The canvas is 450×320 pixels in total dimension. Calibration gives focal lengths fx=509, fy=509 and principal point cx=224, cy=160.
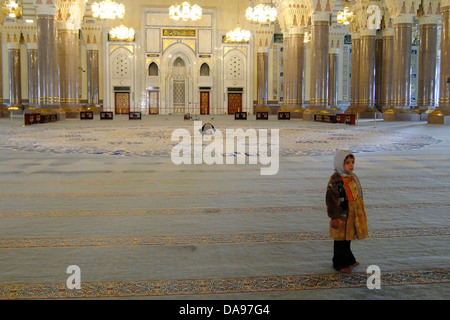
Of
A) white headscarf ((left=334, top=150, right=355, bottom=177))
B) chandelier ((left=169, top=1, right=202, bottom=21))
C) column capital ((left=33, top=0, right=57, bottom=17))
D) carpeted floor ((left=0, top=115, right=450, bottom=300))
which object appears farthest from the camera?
chandelier ((left=169, top=1, right=202, bottom=21))

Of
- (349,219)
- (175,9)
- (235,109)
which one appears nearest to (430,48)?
(175,9)

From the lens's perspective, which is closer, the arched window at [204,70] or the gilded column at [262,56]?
the gilded column at [262,56]

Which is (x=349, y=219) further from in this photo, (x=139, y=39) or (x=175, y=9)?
(x=139, y=39)

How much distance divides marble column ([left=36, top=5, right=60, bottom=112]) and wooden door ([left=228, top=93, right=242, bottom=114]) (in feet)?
39.0

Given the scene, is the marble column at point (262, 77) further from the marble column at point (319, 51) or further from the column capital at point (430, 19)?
the column capital at point (430, 19)

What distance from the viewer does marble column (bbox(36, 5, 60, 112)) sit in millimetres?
16406

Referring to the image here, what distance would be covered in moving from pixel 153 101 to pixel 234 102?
4.34m

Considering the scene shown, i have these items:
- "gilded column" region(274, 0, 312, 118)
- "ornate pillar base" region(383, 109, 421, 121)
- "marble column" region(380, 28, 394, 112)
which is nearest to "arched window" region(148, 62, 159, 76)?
"gilded column" region(274, 0, 312, 118)

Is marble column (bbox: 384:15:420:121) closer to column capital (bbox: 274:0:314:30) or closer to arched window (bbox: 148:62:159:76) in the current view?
column capital (bbox: 274:0:314:30)

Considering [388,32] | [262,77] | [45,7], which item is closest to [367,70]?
[388,32]

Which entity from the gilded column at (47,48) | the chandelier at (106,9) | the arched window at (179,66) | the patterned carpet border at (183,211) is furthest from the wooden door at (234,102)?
Answer: the patterned carpet border at (183,211)

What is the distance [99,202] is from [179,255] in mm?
1617

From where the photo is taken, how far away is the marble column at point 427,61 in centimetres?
1742

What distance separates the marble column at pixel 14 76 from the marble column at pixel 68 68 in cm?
608
